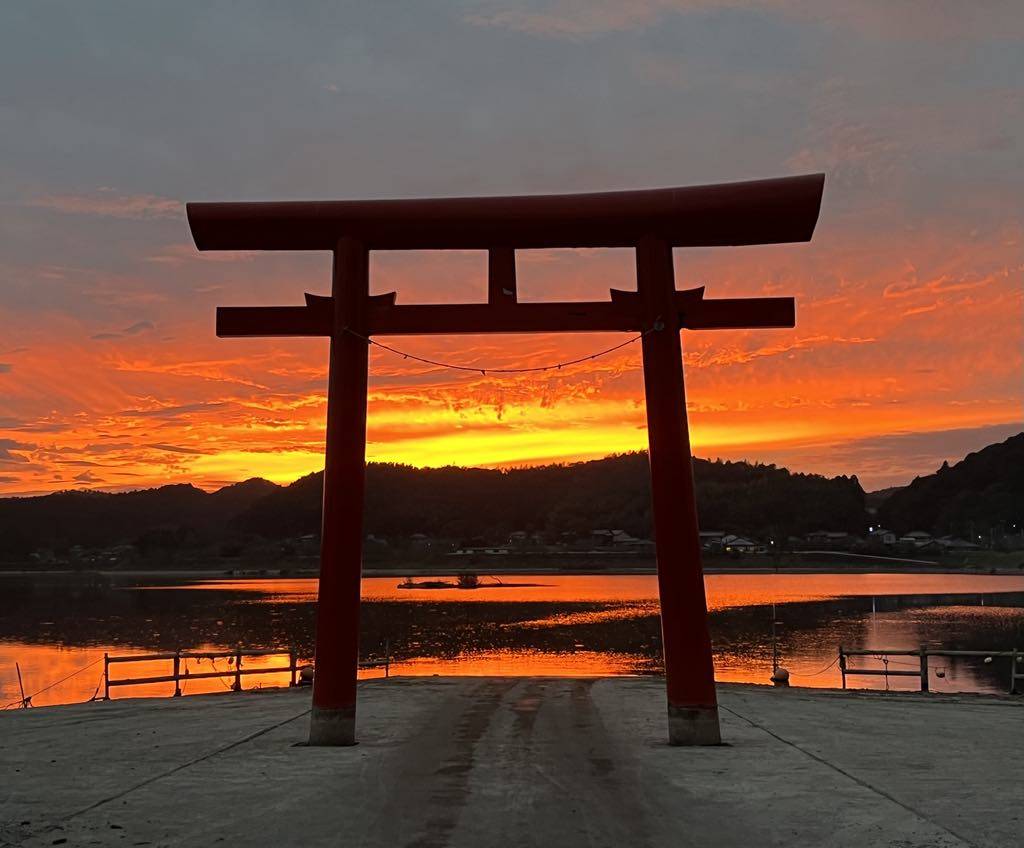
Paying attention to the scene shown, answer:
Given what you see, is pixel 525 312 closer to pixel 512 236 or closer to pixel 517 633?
pixel 512 236

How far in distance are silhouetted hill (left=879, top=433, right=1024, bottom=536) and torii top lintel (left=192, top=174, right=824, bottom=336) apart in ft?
461

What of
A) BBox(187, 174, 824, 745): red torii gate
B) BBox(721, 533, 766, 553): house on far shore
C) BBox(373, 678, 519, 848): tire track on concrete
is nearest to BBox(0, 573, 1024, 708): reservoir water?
BBox(373, 678, 519, 848): tire track on concrete

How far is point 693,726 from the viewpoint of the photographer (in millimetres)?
9711

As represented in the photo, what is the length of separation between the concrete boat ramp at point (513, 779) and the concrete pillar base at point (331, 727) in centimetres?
25

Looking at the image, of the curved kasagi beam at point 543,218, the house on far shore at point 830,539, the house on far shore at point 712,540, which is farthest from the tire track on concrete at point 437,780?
the house on far shore at point 830,539

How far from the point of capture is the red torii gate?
9.73m

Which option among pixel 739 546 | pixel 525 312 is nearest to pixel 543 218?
pixel 525 312

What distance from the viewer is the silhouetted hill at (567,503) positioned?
16050 centimetres

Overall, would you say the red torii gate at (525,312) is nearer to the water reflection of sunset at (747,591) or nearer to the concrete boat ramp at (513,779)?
the concrete boat ramp at (513,779)

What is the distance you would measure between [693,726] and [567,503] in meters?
167

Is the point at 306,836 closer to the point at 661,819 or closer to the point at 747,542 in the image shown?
the point at 661,819

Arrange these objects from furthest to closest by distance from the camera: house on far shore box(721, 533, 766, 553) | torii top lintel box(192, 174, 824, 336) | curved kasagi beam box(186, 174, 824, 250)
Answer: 1. house on far shore box(721, 533, 766, 553)
2. torii top lintel box(192, 174, 824, 336)
3. curved kasagi beam box(186, 174, 824, 250)

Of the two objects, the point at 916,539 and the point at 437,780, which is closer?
the point at 437,780

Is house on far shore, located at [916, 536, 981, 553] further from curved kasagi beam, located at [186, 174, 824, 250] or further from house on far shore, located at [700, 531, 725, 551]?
curved kasagi beam, located at [186, 174, 824, 250]
